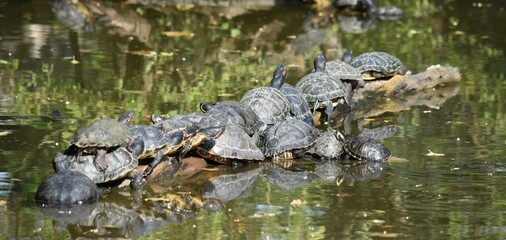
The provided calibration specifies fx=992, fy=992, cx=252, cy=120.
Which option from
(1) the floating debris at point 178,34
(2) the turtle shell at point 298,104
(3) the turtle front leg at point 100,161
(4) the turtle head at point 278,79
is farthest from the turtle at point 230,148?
(1) the floating debris at point 178,34

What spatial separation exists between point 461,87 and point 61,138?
19.0ft

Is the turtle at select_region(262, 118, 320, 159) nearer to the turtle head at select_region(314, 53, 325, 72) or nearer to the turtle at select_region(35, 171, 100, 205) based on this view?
the turtle at select_region(35, 171, 100, 205)

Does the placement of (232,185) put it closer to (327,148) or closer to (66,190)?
(327,148)

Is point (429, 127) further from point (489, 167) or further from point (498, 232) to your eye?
point (498, 232)

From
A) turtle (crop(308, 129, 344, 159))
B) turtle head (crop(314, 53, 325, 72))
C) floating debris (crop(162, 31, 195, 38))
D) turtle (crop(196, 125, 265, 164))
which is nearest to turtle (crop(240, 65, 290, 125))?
turtle (crop(308, 129, 344, 159))

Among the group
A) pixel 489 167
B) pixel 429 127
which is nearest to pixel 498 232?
pixel 489 167

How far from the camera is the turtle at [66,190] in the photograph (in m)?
7.61

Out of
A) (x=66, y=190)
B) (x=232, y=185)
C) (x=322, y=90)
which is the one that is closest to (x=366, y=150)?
(x=232, y=185)

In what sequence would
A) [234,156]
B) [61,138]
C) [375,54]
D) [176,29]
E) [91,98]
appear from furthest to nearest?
[176,29] → [375,54] → [91,98] → [61,138] → [234,156]

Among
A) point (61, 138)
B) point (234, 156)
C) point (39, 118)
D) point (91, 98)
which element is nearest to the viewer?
point (234, 156)

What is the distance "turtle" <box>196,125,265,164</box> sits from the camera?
9.02 metres

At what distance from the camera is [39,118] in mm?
10641

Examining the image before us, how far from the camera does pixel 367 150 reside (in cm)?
935

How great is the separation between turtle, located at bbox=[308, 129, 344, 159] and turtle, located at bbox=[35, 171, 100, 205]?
8.53 ft
